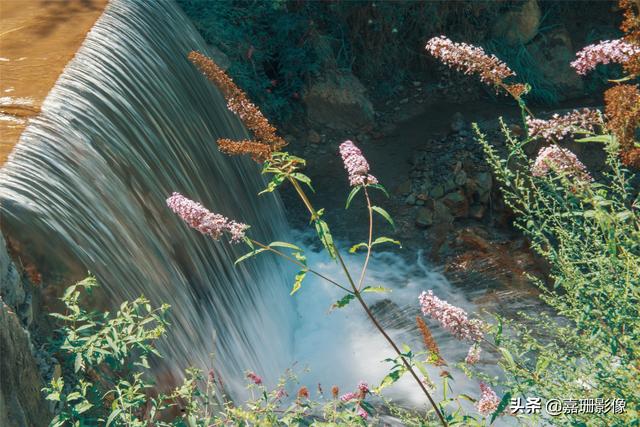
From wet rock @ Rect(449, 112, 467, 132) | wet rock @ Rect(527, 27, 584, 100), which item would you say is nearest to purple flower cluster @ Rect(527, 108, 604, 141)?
wet rock @ Rect(449, 112, 467, 132)

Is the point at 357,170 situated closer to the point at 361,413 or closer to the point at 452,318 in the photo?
the point at 452,318

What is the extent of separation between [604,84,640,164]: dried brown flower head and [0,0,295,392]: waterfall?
1944mm

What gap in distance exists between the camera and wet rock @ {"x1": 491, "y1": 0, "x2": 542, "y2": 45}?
335 inches

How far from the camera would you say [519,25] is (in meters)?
8.53

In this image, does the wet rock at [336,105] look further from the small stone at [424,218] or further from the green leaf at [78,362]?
the green leaf at [78,362]

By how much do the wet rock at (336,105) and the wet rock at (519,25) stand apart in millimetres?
1727

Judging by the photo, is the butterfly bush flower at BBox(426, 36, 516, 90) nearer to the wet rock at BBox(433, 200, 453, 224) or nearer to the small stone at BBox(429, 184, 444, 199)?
the wet rock at BBox(433, 200, 453, 224)

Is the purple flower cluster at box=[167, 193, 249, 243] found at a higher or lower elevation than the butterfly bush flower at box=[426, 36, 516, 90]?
lower

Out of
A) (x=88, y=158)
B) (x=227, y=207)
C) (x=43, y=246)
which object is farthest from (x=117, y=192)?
(x=227, y=207)

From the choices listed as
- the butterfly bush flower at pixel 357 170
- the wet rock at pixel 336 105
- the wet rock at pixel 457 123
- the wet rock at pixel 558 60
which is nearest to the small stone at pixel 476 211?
the wet rock at pixel 457 123

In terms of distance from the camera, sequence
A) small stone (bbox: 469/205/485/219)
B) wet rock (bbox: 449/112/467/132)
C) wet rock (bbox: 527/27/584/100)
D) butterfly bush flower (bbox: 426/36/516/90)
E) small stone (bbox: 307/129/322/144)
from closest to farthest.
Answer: butterfly bush flower (bbox: 426/36/516/90) < small stone (bbox: 469/205/485/219) < wet rock (bbox: 449/112/467/132) < small stone (bbox: 307/129/322/144) < wet rock (bbox: 527/27/584/100)

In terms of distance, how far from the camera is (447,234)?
6.55m

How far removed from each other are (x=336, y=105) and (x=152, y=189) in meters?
4.06

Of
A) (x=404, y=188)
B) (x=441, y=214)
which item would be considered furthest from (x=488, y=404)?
(x=404, y=188)
